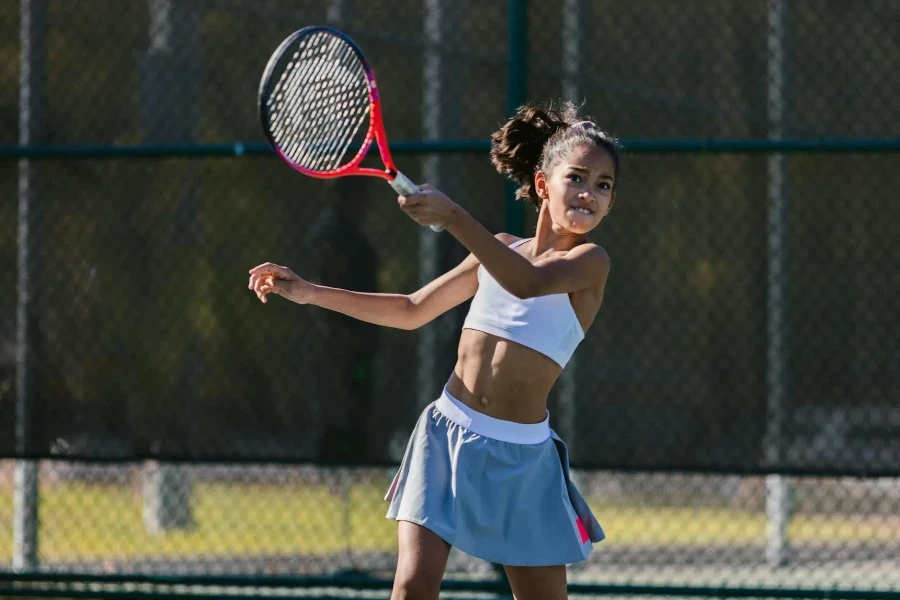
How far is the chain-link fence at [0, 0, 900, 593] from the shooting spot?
5.09m

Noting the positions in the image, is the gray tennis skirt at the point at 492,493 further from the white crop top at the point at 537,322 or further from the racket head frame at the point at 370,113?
the racket head frame at the point at 370,113

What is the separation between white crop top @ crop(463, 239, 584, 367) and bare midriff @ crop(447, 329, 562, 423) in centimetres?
2

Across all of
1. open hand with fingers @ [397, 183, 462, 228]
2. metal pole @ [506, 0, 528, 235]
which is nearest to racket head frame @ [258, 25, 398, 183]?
open hand with fingers @ [397, 183, 462, 228]

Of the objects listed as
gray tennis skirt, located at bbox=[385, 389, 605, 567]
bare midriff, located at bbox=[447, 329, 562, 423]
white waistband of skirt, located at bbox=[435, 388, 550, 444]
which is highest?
bare midriff, located at bbox=[447, 329, 562, 423]

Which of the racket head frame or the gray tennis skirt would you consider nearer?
the racket head frame

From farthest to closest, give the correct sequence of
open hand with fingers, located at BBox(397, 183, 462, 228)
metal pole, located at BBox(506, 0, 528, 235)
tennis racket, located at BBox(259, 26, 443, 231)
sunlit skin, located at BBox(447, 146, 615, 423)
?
metal pole, located at BBox(506, 0, 528, 235) < sunlit skin, located at BBox(447, 146, 615, 423) < tennis racket, located at BBox(259, 26, 443, 231) < open hand with fingers, located at BBox(397, 183, 462, 228)

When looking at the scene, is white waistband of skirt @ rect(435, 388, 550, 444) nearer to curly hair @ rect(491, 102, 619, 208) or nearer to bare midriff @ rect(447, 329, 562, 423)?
bare midriff @ rect(447, 329, 562, 423)

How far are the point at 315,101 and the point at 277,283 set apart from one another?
1.64ft

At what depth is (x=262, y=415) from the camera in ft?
17.1

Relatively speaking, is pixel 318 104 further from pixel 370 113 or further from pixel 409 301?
pixel 409 301

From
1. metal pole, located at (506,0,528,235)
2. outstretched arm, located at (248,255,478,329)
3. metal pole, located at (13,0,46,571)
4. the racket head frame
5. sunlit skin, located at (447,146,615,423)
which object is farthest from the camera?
metal pole, located at (13,0,46,571)

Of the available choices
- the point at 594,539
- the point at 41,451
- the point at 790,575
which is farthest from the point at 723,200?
the point at 41,451

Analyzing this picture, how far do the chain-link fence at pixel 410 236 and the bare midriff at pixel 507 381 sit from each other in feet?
4.83

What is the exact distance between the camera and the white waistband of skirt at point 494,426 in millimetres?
3467
